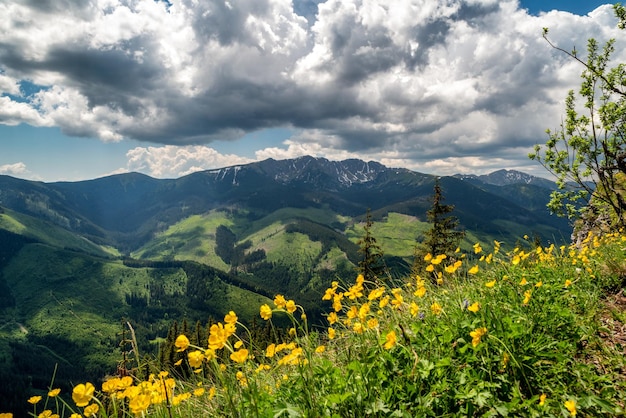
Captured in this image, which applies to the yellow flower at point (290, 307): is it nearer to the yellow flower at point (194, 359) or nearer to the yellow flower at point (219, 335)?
the yellow flower at point (219, 335)

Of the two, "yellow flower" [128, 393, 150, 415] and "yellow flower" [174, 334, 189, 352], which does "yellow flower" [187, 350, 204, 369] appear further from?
"yellow flower" [128, 393, 150, 415]

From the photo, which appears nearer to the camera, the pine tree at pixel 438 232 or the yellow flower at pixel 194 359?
the yellow flower at pixel 194 359

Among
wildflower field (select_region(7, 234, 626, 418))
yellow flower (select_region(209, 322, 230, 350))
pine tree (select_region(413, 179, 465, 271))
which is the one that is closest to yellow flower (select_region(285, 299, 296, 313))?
wildflower field (select_region(7, 234, 626, 418))

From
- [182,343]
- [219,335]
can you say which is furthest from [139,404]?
[219,335]

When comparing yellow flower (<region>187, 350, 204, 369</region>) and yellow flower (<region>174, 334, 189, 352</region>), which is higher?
yellow flower (<region>174, 334, 189, 352</region>)

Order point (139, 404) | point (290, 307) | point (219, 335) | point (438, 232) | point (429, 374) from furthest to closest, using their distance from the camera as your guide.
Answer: point (438, 232) < point (429, 374) < point (290, 307) < point (219, 335) < point (139, 404)

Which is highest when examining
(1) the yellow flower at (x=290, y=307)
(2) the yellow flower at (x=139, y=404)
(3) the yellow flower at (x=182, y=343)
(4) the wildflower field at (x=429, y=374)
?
(1) the yellow flower at (x=290, y=307)

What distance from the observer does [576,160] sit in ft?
34.3

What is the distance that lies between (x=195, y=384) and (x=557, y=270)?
22.6ft

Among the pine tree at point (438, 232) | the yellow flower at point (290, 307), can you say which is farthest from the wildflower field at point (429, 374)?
the pine tree at point (438, 232)

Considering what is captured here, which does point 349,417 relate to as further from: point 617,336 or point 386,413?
point 617,336

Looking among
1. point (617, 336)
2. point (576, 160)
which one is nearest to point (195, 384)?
→ point (617, 336)

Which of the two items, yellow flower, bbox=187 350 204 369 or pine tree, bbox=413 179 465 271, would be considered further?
pine tree, bbox=413 179 465 271

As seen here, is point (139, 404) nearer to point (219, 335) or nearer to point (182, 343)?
point (182, 343)
